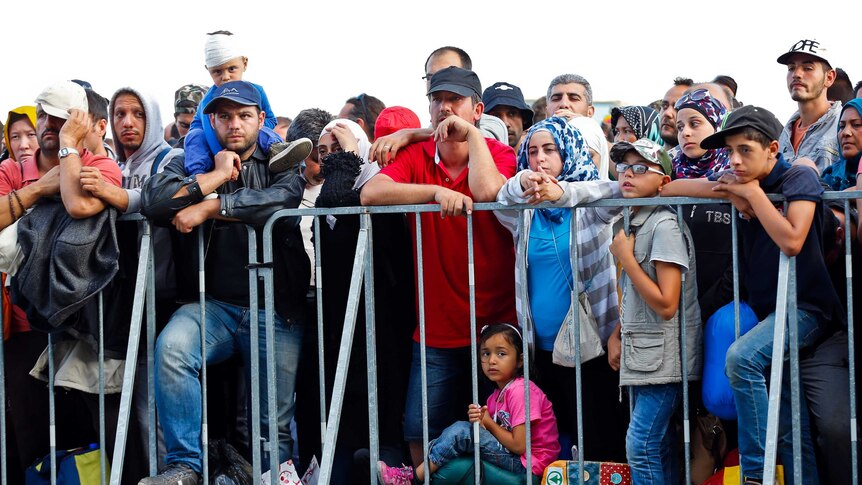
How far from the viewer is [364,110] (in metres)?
7.97

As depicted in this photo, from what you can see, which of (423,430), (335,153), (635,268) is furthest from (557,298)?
(335,153)

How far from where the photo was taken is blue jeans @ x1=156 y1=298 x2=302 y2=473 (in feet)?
17.8

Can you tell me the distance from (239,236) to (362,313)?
30.0 inches

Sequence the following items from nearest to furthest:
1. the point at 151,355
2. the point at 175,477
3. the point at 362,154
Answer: the point at 175,477 → the point at 151,355 → the point at 362,154

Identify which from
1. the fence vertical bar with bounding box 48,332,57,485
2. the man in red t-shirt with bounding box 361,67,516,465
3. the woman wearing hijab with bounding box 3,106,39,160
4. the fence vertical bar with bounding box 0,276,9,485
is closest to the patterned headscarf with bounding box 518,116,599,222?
the man in red t-shirt with bounding box 361,67,516,465

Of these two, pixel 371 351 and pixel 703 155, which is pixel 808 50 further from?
pixel 371 351

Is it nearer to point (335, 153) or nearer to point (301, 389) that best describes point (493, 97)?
point (335, 153)

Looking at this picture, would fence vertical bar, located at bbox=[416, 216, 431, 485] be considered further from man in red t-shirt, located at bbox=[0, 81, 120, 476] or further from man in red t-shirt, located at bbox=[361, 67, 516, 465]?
man in red t-shirt, located at bbox=[0, 81, 120, 476]

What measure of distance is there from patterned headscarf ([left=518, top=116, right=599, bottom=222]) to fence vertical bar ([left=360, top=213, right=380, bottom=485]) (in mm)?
866

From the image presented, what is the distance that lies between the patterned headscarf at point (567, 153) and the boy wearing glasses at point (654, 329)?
43cm

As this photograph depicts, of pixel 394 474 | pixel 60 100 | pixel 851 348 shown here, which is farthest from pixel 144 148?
pixel 851 348

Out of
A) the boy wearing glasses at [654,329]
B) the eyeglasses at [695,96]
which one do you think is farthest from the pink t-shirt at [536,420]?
the eyeglasses at [695,96]

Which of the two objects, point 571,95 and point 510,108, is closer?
point 571,95

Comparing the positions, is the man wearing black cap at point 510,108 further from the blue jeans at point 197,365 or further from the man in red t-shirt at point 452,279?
the blue jeans at point 197,365
